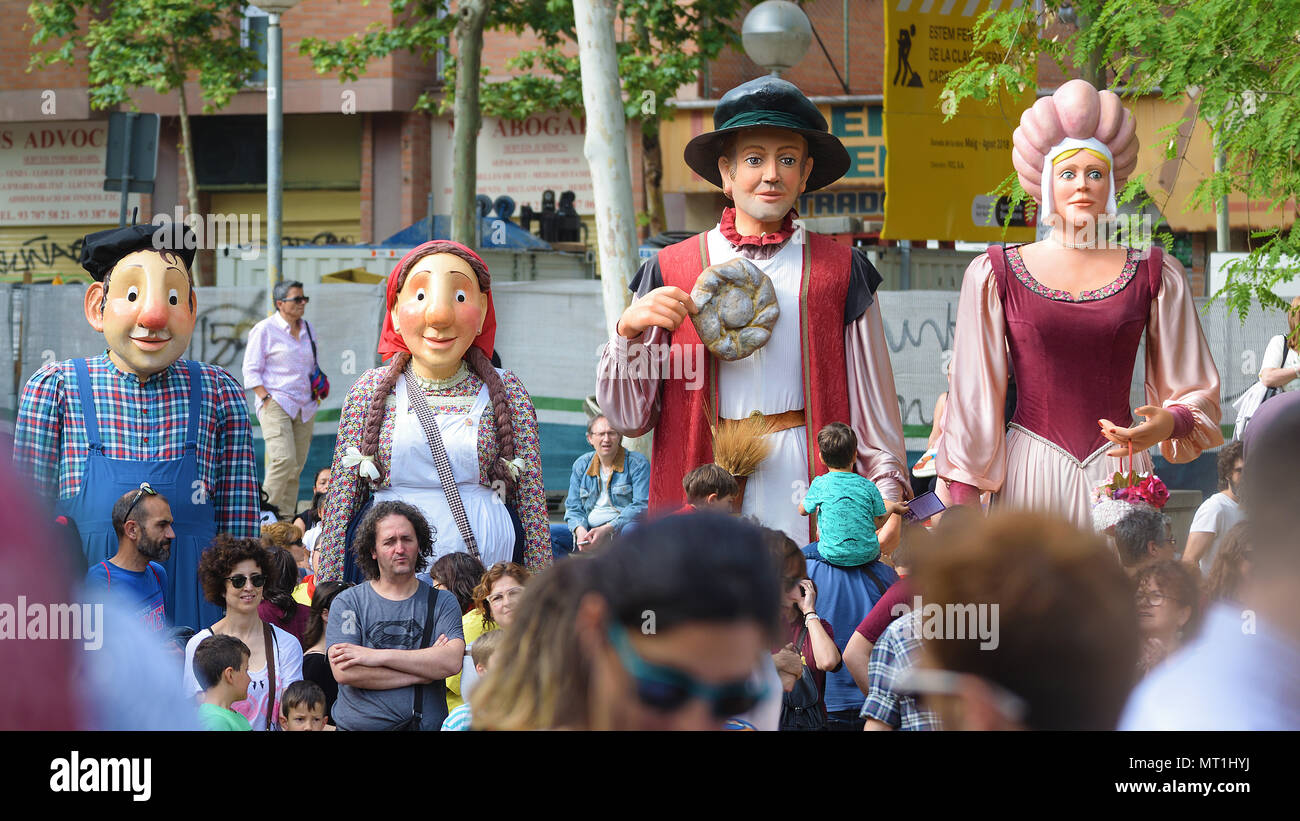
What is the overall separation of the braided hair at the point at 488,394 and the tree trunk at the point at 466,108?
9395 millimetres

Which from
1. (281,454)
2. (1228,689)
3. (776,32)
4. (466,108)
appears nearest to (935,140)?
(776,32)

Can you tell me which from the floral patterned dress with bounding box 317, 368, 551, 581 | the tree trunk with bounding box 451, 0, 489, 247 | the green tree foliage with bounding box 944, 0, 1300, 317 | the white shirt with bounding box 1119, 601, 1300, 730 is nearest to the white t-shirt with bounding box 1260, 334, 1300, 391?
the green tree foliage with bounding box 944, 0, 1300, 317

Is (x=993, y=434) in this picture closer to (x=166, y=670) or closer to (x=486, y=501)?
(x=486, y=501)

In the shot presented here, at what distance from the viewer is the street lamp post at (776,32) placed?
951 centimetres

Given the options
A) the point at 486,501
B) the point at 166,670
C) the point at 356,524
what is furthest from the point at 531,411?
the point at 166,670

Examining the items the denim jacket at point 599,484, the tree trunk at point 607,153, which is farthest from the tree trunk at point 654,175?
the denim jacket at point 599,484

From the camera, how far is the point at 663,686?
1687 millimetres

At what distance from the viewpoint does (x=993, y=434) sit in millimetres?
4246

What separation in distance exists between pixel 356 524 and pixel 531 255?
36.2 ft

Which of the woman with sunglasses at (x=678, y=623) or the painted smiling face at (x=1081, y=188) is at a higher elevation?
the painted smiling face at (x=1081, y=188)

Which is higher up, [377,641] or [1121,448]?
[1121,448]

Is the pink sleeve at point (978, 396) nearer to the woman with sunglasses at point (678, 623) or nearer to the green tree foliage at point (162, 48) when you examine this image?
the woman with sunglasses at point (678, 623)

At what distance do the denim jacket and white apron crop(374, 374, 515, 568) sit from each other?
2.95 m

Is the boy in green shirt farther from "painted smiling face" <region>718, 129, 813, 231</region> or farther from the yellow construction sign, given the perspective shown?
the yellow construction sign
